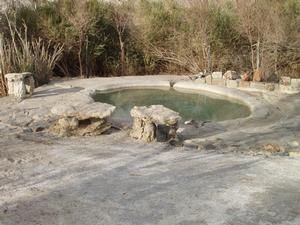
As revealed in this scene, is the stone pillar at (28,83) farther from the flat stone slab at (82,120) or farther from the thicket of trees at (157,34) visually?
the flat stone slab at (82,120)

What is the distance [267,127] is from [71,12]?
6.10m

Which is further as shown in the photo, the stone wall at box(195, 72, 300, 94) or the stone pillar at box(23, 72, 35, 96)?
the stone wall at box(195, 72, 300, 94)

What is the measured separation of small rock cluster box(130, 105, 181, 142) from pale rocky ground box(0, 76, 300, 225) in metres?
0.14

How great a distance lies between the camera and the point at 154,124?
5.79 m

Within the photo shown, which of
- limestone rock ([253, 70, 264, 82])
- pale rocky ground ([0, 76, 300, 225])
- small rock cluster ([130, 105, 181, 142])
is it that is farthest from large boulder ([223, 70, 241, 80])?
small rock cluster ([130, 105, 181, 142])

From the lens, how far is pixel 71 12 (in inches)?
438

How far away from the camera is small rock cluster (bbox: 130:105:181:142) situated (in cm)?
568

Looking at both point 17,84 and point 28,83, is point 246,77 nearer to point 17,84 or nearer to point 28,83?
point 28,83

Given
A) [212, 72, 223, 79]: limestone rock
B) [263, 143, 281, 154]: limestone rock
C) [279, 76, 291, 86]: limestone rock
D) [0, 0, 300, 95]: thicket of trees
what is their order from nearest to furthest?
[263, 143, 281, 154]: limestone rock, [279, 76, 291, 86]: limestone rock, [212, 72, 223, 79]: limestone rock, [0, 0, 300, 95]: thicket of trees

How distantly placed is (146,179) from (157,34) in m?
7.67

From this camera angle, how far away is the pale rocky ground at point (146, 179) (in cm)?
364

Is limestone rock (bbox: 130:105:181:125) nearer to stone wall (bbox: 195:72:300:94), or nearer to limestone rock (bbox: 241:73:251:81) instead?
stone wall (bbox: 195:72:300:94)

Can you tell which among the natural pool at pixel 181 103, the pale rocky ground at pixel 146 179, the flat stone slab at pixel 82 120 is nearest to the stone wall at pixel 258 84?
the natural pool at pixel 181 103

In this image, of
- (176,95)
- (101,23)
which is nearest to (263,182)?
(176,95)
